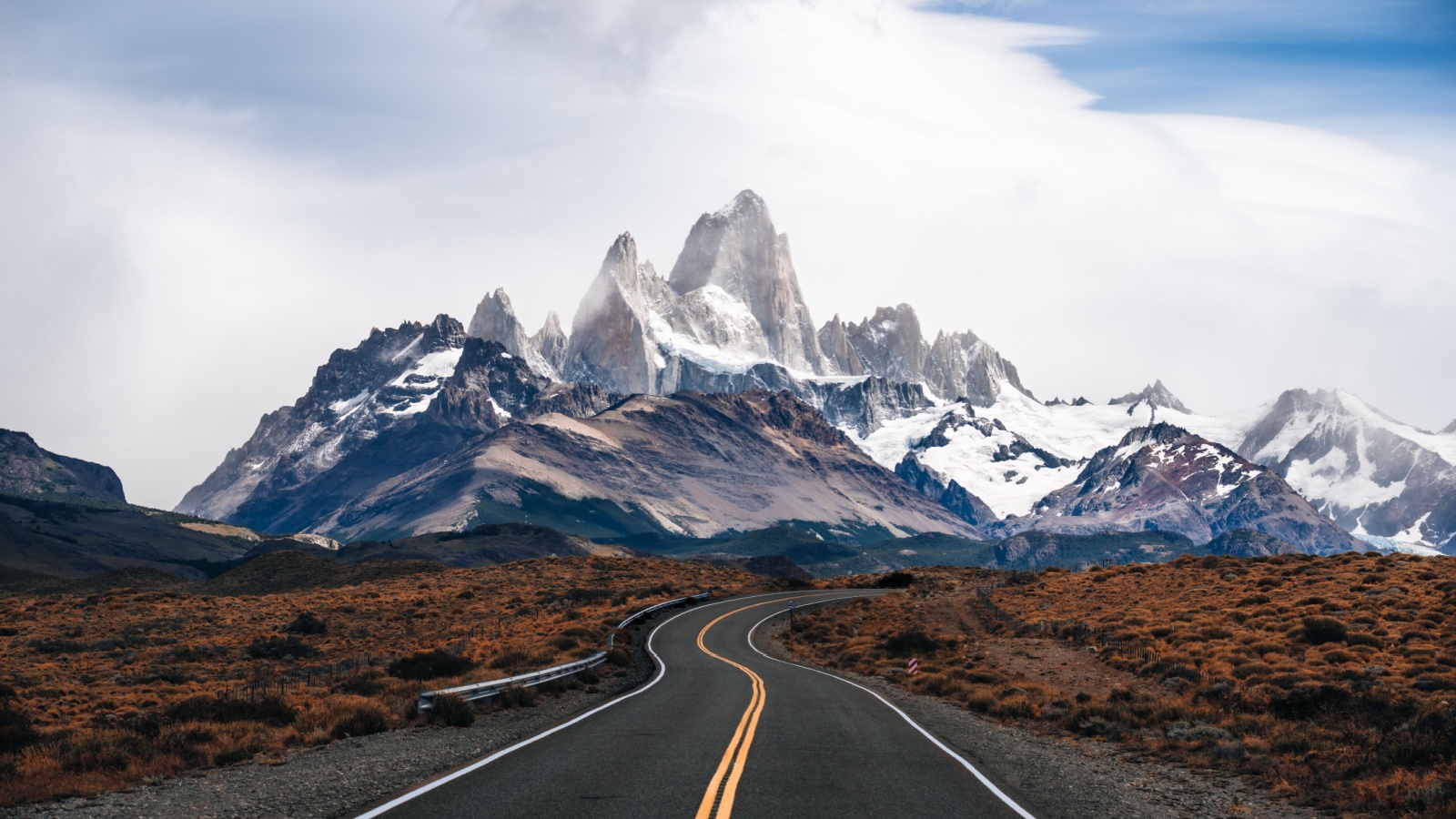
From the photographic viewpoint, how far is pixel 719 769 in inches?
662

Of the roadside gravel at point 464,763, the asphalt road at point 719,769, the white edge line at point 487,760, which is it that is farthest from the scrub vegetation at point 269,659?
the asphalt road at point 719,769

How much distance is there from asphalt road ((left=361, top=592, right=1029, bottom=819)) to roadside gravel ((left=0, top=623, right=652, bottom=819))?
0.79 metres

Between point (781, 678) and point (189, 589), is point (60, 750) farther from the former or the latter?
point (189, 589)

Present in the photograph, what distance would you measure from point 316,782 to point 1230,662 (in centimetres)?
2682

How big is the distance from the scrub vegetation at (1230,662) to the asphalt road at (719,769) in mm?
5474

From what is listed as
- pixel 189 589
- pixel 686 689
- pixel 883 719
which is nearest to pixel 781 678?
pixel 686 689

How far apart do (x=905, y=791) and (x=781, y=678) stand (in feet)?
66.6

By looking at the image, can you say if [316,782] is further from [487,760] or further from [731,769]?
[731,769]

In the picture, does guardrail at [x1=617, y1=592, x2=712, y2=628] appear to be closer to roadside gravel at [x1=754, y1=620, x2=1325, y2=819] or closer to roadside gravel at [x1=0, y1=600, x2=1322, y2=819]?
roadside gravel at [x1=0, y1=600, x2=1322, y2=819]

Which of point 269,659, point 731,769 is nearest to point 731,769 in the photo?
point 731,769

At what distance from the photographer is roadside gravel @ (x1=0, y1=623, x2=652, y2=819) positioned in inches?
553

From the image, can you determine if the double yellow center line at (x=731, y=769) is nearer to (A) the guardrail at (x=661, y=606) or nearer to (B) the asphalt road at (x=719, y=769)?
(B) the asphalt road at (x=719, y=769)

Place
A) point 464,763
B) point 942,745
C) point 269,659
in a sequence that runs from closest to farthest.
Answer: point 464,763 < point 942,745 < point 269,659

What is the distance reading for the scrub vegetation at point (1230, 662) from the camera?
18719 mm
